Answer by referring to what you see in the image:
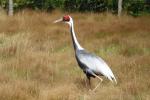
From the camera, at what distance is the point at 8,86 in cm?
760

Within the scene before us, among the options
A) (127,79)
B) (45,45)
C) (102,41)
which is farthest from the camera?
(102,41)

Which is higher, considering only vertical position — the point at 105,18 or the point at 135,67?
the point at 135,67

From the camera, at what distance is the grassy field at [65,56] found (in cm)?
788

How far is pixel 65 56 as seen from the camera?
38.1ft

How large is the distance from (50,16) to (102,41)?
5.27 metres

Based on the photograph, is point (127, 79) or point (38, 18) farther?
point (38, 18)

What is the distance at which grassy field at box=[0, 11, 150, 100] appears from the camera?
7.88 metres

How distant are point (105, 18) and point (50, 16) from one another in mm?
1942

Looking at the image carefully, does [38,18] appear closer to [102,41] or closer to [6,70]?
[102,41]

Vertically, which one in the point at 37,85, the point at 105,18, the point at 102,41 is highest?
the point at 37,85

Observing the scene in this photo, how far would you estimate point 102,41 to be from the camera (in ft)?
46.3

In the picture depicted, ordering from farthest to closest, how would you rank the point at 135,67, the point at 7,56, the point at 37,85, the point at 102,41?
the point at 102,41 → the point at 7,56 → the point at 135,67 → the point at 37,85

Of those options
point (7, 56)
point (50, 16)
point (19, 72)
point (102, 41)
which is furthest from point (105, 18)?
point (19, 72)

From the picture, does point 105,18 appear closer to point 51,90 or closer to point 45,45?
point 45,45
